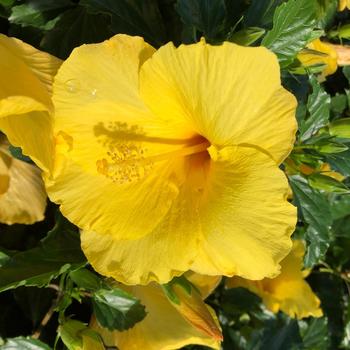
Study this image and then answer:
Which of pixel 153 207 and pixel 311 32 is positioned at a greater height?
pixel 311 32

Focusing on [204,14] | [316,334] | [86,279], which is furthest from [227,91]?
[316,334]

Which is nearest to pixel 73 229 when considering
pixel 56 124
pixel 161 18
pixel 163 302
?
pixel 163 302

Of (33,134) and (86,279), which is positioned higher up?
(33,134)

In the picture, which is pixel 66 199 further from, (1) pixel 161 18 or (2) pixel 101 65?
(1) pixel 161 18

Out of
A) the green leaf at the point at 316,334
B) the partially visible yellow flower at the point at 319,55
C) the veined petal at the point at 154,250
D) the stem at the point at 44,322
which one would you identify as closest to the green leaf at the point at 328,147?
the partially visible yellow flower at the point at 319,55

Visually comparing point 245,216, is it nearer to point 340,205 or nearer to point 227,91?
point 227,91
